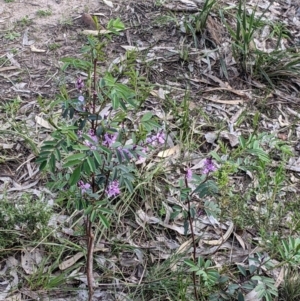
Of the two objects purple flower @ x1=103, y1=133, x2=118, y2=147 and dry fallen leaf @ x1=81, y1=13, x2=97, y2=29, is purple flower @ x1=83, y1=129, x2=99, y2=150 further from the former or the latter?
dry fallen leaf @ x1=81, y1=13, x2=97, y2=29

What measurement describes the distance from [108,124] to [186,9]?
6.57 feet

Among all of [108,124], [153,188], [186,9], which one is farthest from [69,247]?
[186,9]

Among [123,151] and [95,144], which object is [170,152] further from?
[95,144]

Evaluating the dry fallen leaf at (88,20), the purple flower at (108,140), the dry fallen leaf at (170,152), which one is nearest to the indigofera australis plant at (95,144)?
the purple flower at (108,140)

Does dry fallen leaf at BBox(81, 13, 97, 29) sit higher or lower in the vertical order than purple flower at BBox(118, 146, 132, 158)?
lower

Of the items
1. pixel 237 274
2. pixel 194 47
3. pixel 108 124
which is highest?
pixel 108 124

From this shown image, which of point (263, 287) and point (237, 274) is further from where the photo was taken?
point (237, 274)

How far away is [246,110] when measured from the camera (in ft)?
9.40

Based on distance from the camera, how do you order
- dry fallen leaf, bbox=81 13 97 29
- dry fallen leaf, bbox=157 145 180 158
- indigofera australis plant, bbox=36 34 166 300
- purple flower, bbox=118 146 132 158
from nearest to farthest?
indigofera australis plant, bbox=36 34 166 300 → purple flower, bbox=118 146 132 158 → dry fallen leaf, bbox=157 145 180 158 → dry fallen leaf, bbox=81 13 97 29

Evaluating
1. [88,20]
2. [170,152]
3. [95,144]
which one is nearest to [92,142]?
[95,144]

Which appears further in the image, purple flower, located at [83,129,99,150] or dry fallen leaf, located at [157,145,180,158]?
dry fallen leaf, located at [157,145,180,158]

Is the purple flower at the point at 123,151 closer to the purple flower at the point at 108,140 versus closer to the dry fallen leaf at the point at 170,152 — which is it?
the purple flower at the point at 108,140

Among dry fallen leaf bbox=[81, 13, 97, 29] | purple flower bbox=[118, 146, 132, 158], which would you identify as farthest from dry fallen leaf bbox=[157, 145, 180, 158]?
dry fallen leaf bbox=[81, 13, 97, 29]

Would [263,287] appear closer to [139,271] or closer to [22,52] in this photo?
[139,271]
